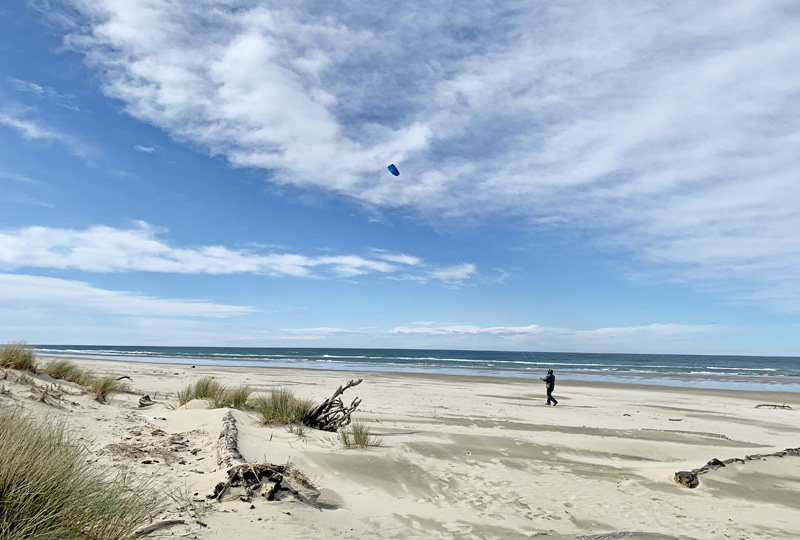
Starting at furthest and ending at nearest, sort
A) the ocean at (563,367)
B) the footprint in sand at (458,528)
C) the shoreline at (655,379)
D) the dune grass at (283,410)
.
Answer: the ocean at (563,367) → the shoreline at (655,379) → the dune grass at (283,410) → the footprint in sand at (458,528)

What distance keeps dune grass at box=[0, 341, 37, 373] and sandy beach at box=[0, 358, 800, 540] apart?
0.51 m

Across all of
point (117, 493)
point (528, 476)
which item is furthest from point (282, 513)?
point (528, 476)

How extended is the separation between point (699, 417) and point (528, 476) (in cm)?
1311

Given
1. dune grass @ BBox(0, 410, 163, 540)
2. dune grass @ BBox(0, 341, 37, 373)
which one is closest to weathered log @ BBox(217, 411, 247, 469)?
dune grass @ BBox(0, 410, 163, 540)

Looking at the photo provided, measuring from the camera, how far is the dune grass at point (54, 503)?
329 cm

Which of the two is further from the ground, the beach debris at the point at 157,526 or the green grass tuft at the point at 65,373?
the green grass tuft at the point at 65,373

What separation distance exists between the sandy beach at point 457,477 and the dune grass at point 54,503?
0.49 meters

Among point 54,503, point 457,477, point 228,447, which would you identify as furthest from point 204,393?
point 54,503

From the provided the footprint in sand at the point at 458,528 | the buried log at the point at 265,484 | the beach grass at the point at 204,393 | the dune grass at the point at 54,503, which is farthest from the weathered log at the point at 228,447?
the beach grass at the point at 204,393

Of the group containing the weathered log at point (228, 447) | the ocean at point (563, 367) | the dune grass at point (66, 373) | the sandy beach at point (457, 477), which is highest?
the dune grass at point (66, 373)

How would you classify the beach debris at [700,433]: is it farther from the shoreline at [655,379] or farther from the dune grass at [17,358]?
the shoreline at [655,379]

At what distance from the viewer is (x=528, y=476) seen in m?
7.86

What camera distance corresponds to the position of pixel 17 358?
1181 cm

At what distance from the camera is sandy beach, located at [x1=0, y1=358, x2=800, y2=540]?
17.4ft
